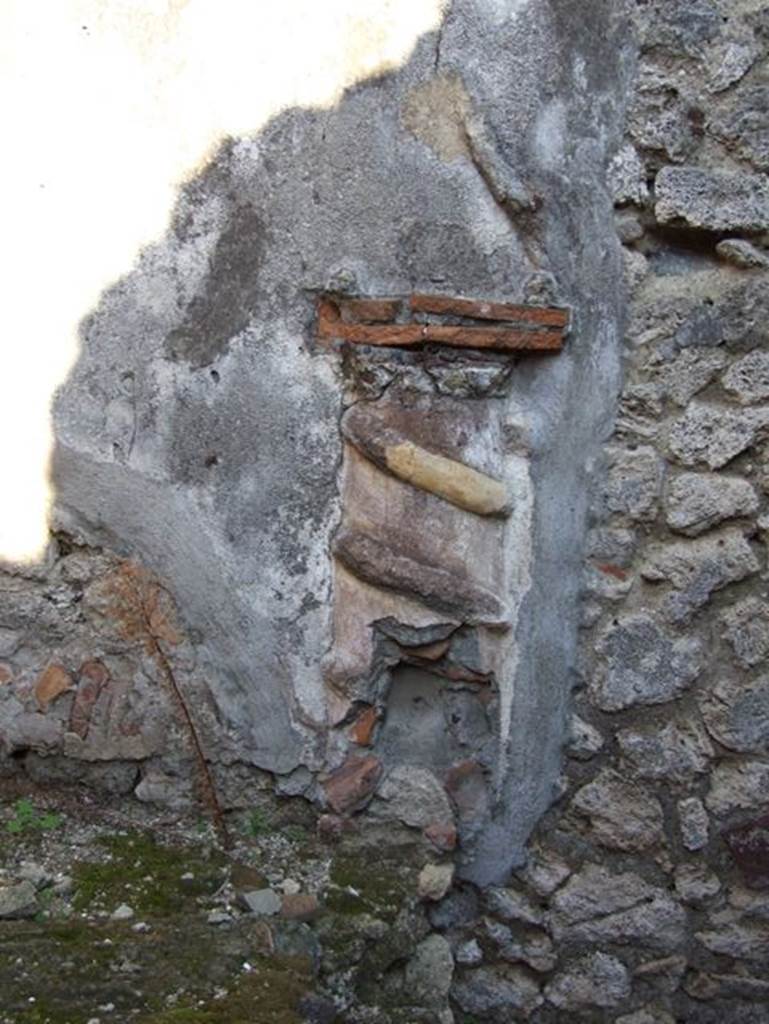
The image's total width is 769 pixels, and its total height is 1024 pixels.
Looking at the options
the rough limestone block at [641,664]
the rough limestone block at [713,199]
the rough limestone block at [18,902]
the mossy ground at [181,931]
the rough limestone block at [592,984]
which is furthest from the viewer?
the rough limestone block at [592,984]

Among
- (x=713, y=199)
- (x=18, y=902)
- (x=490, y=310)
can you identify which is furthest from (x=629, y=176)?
(x=18, y=902)

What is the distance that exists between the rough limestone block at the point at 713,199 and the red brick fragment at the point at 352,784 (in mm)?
1235

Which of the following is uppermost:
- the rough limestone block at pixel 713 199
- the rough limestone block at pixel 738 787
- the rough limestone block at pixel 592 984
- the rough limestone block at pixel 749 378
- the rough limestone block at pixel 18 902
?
the rough limestone block at pixel 713 199

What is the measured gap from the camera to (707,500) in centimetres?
243

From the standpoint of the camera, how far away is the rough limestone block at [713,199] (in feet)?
7.77

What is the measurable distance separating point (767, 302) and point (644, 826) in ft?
3.47

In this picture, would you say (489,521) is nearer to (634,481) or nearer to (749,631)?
(634,481)

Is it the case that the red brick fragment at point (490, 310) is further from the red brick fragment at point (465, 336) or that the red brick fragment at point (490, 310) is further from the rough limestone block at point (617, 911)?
the rough limestone block at point (617, 911)

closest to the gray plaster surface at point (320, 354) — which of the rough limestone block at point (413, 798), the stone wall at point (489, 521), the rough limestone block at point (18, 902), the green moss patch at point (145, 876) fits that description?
the stone wall at point (489, 521)

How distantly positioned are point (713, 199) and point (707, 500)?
0.57 m

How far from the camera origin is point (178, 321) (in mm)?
2508

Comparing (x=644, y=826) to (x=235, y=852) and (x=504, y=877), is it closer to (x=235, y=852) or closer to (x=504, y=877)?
(x=504, y=877)

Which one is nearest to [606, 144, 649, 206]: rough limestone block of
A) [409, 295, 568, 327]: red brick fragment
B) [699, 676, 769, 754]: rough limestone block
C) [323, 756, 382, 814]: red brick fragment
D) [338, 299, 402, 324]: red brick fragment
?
[409, 295, 568, 327]: red brick fragment

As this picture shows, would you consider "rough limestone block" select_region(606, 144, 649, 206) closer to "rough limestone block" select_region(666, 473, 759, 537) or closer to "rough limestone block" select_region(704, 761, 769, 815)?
"rough limestone block" select_region(666, 473, 759, 537)
